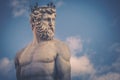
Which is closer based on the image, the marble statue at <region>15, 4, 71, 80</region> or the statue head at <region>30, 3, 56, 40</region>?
the marble statue at <region>15, 4, 71, 80</region>

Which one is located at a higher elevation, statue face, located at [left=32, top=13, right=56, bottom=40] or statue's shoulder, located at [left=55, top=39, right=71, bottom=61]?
statue face, located at [left=32, top=13, right=56, bottom=40]

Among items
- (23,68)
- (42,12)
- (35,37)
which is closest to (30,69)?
(23,68)

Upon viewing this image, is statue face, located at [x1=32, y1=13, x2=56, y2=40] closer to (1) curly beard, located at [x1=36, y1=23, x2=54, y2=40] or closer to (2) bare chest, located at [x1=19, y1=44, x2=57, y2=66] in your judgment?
(1) curly beard, located at [x1=36, y1=23, x2=54, y2=40]

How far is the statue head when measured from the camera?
395 cm

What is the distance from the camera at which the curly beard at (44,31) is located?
394 cm

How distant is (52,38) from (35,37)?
0.68ft

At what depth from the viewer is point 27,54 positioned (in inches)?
157

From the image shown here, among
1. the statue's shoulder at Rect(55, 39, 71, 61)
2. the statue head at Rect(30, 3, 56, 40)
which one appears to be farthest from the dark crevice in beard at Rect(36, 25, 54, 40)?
the statue's shoulder at Rect(55, 39, 71, 61)

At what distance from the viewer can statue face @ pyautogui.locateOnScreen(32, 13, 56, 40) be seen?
12.9ft

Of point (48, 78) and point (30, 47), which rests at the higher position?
point (30, 47)

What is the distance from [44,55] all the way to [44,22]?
38 cm

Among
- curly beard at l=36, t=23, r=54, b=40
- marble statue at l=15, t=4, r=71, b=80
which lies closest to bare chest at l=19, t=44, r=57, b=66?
marble statue at l=15, t=4, r=71, b=80

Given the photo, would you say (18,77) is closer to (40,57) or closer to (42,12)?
(40,57)

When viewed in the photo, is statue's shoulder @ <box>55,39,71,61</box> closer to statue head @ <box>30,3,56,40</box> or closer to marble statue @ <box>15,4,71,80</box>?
marble statue @ <box>15,4,71,80</box>
